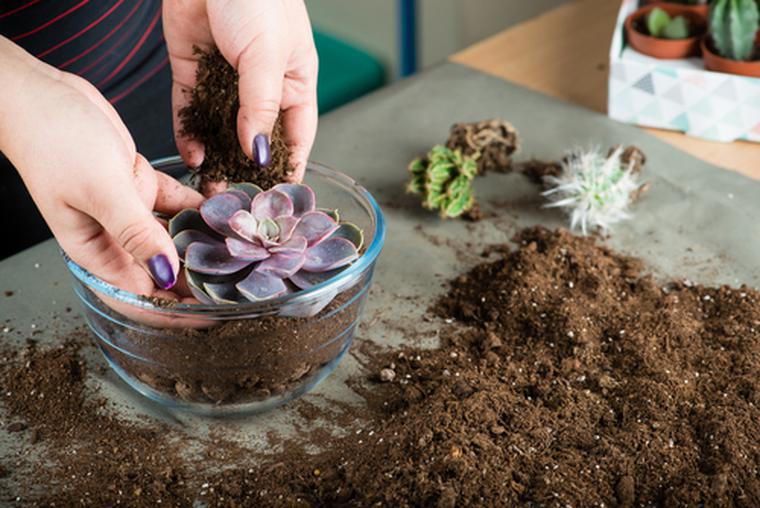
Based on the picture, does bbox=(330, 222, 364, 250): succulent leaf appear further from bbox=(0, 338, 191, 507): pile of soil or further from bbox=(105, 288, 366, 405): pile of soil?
bbox=(0, 338, 191, 507): pile of soil

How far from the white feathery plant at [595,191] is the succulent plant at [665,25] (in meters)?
0.30

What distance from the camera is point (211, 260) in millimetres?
920

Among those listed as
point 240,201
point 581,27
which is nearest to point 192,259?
point 240,201

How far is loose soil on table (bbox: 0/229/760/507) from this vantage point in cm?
87

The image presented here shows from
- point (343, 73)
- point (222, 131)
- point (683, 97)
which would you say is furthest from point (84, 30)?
point (343, 73)

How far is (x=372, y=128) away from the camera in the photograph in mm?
1533

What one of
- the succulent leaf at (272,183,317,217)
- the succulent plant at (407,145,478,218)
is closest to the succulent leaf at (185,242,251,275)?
the succulent leaf at (272,183,317,217)

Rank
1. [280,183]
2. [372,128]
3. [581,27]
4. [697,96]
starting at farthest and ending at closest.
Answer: [581,27] < [372,128] < [697,96] < [280,183]

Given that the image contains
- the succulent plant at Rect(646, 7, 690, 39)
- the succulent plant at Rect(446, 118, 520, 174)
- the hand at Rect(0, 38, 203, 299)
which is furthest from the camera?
the succulent plant at Rect(646, 7, 690, 39)

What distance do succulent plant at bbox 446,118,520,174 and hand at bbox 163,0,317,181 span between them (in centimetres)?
33

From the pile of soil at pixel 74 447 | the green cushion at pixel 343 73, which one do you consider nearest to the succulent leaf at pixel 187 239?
the pile of soil at pixel 74 447

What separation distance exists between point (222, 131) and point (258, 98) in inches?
3.4

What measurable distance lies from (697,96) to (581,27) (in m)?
0.47

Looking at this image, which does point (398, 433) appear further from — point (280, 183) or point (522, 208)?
point (522, 208)
